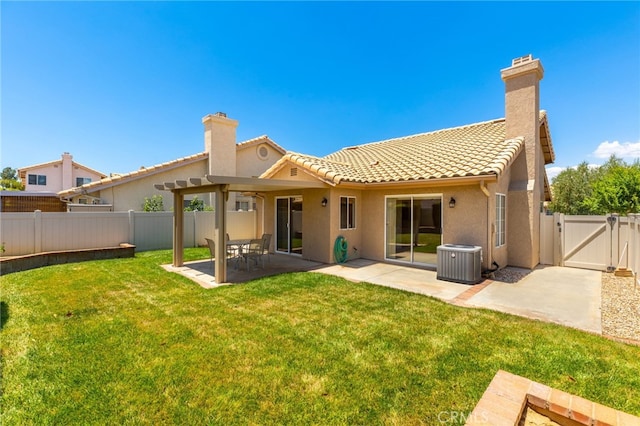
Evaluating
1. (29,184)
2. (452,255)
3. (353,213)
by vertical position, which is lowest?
(452,255)

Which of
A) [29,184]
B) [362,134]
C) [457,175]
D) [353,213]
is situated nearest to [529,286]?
[457,175]

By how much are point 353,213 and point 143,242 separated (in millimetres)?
10636

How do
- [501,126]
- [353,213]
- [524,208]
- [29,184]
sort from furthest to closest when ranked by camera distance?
[29,184] → [501,126] → [353,213] → [524,208]

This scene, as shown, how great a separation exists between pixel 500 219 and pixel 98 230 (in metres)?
17.0

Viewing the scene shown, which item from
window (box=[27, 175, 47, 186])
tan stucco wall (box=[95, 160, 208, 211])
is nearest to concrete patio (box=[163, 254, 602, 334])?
tan stucco wall (box=[95, 160, 208, 211])

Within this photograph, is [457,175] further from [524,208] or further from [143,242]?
[143,242]

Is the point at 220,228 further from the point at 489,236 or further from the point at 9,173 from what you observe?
the point at 9,173

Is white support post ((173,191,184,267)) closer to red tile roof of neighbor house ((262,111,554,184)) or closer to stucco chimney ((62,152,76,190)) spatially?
red tile roof of neighbor house ((262,111,554,184))

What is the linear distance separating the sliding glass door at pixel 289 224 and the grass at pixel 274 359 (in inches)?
255

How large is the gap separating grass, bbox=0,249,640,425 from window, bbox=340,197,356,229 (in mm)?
5196

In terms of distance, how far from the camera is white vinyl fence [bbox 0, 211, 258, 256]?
11188mm

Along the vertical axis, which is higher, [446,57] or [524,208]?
[446,57]

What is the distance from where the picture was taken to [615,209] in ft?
70.3

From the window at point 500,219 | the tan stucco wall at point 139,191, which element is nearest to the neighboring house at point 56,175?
the tan stucco wall at point 139,191
